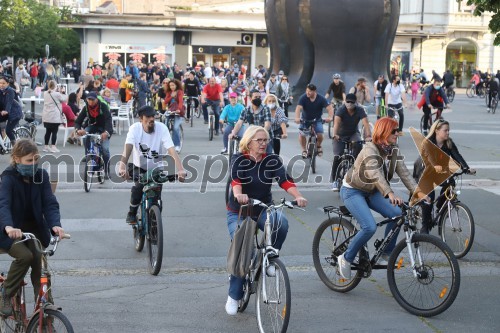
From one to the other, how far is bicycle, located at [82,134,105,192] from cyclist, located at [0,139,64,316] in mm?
7087

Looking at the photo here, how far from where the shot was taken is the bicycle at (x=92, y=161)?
13039 mm

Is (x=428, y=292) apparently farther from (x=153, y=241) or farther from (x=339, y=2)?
(x=339, y=2)

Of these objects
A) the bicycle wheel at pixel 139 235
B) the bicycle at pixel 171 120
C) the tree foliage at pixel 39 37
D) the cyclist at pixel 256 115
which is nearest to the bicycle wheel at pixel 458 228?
the bicycle wheel at pixel 139 235

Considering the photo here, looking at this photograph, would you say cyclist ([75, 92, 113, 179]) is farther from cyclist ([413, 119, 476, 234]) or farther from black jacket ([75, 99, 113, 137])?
cyclist ([413, 119, 476, 234])

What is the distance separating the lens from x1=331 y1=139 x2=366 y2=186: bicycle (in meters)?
12.9

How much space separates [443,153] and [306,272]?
7.08 feet

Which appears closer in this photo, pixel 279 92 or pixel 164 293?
pixel 164 293

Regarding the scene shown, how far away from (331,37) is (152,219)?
22.0 meters

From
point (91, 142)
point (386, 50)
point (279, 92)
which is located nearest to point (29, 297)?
point (91, 142)

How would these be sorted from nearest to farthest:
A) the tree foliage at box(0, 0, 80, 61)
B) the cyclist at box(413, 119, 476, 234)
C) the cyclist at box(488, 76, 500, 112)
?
the cyclist at box(413, 119, 476, 234), the cyclist at box(488, 76, 500, 112), the tree foliage at box(0, 0, 80, 61)

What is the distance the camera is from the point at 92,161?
13.2m

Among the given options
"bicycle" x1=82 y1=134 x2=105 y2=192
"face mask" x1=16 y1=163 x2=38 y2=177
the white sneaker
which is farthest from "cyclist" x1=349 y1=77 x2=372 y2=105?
"face mask" x1=16 y1=163 x2=38 y2=177

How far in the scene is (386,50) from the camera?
31094 millimetres

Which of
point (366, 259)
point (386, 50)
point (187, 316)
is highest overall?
point (386, 50)
